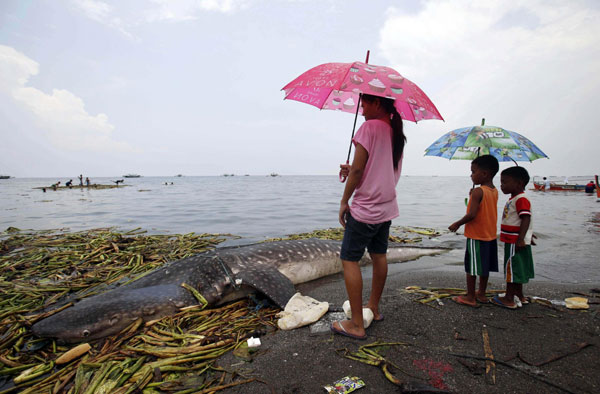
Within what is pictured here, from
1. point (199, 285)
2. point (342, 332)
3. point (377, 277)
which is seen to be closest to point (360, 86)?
point (377, 277)

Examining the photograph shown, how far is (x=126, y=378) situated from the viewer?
7.54 ft

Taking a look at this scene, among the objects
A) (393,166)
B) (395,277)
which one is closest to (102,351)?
(393,166)

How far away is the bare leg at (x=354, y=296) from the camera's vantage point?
8.61 feet

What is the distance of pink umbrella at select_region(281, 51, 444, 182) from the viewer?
258cm

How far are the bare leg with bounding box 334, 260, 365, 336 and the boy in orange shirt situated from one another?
4.65ft

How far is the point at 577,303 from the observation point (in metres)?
3.13

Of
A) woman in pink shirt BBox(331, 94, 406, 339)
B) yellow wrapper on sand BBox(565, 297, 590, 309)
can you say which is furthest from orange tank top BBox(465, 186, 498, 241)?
woman in pink shirt BBox(331, 94, 406, 339)

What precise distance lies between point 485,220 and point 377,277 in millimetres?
1496

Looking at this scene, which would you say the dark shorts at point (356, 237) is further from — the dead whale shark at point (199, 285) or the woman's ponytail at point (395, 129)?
the dead whale shark at point (199, 285)

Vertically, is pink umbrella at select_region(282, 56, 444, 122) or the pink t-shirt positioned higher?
pink umbrella at select_region(282, 56, 444, 122)

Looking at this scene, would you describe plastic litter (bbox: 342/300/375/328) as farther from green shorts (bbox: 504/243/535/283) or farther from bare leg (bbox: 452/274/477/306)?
green shorts (bbox: 504/243/535/283)

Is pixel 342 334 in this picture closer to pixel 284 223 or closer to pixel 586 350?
pixel 586 350

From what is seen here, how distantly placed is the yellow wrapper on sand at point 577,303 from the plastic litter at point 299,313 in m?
2.72

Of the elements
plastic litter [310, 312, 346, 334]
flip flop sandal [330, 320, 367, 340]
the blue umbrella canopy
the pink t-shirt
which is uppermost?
the blue umbrella canopy
